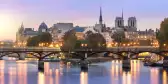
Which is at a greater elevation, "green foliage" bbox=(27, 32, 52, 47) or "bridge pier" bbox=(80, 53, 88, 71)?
"green foliage" bbox=(27, 32, 52, 47)

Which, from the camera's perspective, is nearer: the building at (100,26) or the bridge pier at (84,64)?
the bridge pier at (84,64)

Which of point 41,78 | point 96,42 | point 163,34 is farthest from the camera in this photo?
point 96,42

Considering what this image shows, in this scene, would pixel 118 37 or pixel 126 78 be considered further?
pixel 118 37

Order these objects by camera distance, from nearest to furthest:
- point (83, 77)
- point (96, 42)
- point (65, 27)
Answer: point (83, 77) < point (96, 42) < point (65, 27)

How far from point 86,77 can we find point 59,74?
420cm

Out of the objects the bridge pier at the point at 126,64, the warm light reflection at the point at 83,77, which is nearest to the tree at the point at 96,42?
the bridge pier at the point at 126,64

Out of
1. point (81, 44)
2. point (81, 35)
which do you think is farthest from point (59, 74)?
point (81, 35)

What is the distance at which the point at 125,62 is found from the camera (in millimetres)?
69875

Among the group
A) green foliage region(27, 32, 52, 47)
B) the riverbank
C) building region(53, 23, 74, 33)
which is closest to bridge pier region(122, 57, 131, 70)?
the riverbank

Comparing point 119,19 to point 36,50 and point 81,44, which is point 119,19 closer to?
point 81,44

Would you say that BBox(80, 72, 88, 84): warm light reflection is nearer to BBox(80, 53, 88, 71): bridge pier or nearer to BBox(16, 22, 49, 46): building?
BBox(80, 53, 88, 71): bridge pier

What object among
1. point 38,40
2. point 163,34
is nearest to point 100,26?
point 38,40

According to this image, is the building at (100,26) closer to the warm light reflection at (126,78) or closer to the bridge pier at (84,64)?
the bridge pier at (84,64)

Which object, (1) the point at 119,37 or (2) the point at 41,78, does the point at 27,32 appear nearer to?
(1) the point at 119,37
